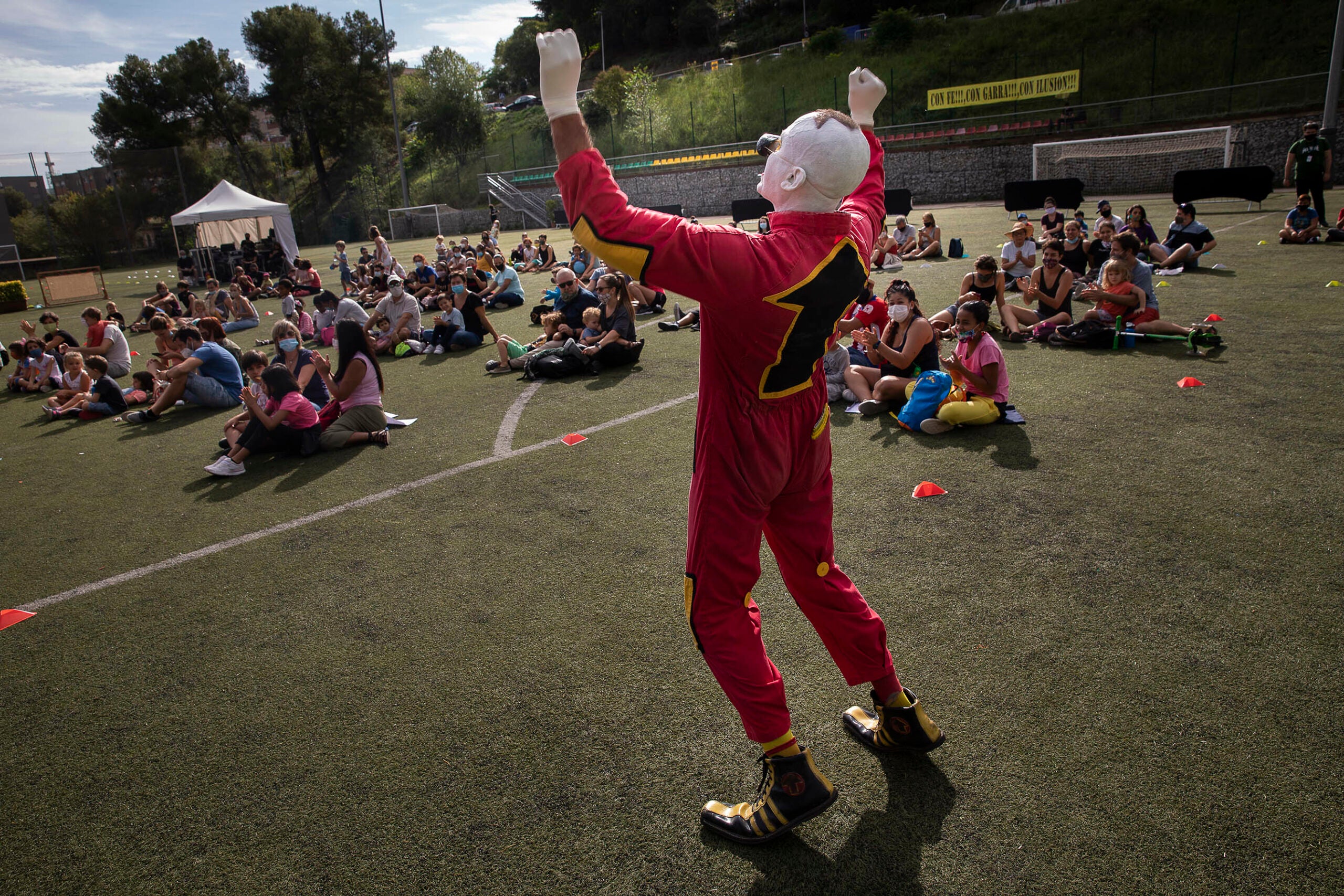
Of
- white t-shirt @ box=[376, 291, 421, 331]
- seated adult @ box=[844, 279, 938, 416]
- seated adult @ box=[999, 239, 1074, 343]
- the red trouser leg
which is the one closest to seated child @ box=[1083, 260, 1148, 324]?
seated adult @ box=[999, 239, 1074, 343]

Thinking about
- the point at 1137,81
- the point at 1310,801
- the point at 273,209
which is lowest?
the point at 1310,801

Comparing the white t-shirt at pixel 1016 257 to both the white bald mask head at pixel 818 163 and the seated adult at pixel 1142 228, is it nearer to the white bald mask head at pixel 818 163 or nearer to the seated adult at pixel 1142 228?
the seated adult at pixel 1142 228

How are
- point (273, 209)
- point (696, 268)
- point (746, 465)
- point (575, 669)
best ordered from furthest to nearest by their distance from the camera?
point (273, 209) → point (575, 669) → point (746, 465) → point (696, 268)

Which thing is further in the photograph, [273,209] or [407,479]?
[273,209]

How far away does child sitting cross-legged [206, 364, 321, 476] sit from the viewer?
7.39 metres

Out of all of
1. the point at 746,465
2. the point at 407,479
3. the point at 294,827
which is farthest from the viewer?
the point at 407,479

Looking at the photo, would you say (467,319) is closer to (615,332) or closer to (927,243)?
(615,332)

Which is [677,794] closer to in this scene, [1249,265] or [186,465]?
[186,465]

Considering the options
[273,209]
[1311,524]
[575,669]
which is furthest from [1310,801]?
[273,209]

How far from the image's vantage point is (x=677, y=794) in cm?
289

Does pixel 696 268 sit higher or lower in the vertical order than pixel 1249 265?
higher

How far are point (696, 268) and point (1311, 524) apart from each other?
4.47m

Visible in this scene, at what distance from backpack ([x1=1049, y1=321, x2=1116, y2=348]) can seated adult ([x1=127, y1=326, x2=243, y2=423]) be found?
10.3 metres

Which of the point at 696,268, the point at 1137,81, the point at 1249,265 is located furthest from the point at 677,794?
the point at 1137,81
